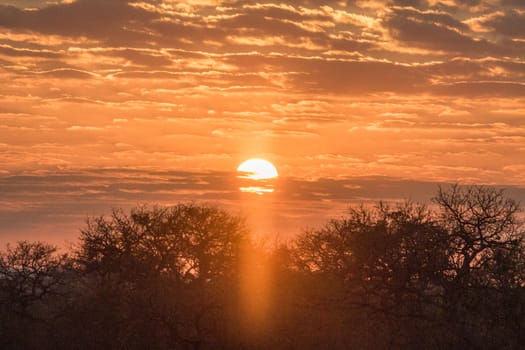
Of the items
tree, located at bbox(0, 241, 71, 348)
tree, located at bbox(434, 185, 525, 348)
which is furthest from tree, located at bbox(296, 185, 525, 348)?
tree, located at bbox(0, 241, 71, 348)

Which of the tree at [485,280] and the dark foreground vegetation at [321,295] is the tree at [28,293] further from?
the tree at [485,280]

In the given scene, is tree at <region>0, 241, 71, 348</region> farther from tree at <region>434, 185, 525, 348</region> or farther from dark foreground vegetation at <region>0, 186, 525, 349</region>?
tree at <region>434, 185, 525, 348</region>

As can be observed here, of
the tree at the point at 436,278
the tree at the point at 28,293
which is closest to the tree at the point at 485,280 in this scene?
the tree at the point at 436,278

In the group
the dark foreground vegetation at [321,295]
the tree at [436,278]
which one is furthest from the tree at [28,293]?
the tree at [436,278]

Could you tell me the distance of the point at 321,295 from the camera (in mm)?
57969

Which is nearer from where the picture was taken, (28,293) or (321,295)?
(321,295)

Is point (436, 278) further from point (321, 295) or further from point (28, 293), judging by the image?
point (28, 293)

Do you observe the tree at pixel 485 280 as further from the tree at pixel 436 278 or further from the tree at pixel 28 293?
the tree at pixel 28 293

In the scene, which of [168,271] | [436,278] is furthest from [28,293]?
[436,278]

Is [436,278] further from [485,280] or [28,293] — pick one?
[28,293]

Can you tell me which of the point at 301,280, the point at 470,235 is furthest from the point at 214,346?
the point at 470,235

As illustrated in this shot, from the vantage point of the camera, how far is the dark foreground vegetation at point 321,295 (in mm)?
52094

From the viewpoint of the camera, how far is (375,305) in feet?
189

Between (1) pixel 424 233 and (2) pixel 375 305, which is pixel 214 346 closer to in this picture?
(2) pixel 375 305
